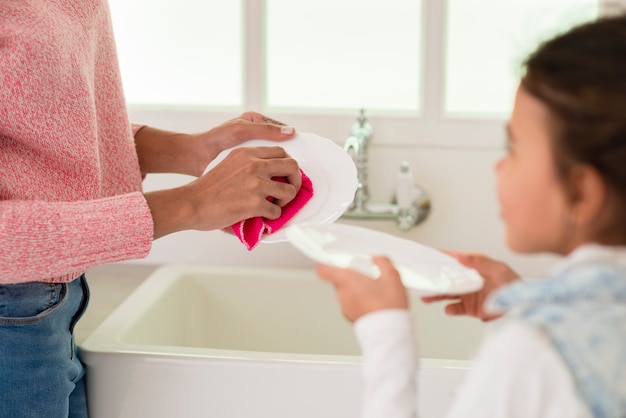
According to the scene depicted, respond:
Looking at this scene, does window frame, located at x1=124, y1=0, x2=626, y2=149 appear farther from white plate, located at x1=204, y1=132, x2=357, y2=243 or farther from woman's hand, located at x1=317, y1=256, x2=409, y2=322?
woman's hand, located at x1=317, y1=256, x2=409, y2=322

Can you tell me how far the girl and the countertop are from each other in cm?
109

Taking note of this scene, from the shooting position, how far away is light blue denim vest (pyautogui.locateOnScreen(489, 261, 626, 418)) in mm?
692

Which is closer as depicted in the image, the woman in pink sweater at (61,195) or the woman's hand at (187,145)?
the woman in pink sweater at (61,195)

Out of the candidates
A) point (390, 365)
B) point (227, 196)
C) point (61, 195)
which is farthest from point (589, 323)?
point (61, 195)

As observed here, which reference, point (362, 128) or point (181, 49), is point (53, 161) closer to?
point (362, 128)

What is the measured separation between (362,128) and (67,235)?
1.00 metres

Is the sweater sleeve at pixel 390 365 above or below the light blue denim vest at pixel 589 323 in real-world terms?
below

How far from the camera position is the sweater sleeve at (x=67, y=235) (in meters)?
1.01

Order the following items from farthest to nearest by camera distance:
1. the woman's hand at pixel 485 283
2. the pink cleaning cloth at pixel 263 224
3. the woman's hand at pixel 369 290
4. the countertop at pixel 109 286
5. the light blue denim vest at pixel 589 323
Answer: the countertop at pixel 109 286
the pink cleaning cloth at pixel 263 224
the woman's hand at pixel 485 283
the woman's hand at pixel 369 290
the light blue denim vest at pixel 589 323

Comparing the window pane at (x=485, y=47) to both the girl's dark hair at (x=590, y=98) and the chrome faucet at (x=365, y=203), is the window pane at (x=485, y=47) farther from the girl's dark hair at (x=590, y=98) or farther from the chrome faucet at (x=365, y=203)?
the girl's dark hair at (x=590, y=98)

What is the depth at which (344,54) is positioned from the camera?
205cm

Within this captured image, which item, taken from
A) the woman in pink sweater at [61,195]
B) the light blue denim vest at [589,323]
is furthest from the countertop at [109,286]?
the light blue denim vest at [589,323]

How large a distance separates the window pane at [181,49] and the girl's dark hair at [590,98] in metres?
1.41

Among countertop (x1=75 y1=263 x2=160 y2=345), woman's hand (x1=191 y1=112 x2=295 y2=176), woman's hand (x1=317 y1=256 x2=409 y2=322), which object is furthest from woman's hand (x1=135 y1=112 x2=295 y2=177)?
woman's hand (x1=317 y1=256 x2=409 y2=322)
